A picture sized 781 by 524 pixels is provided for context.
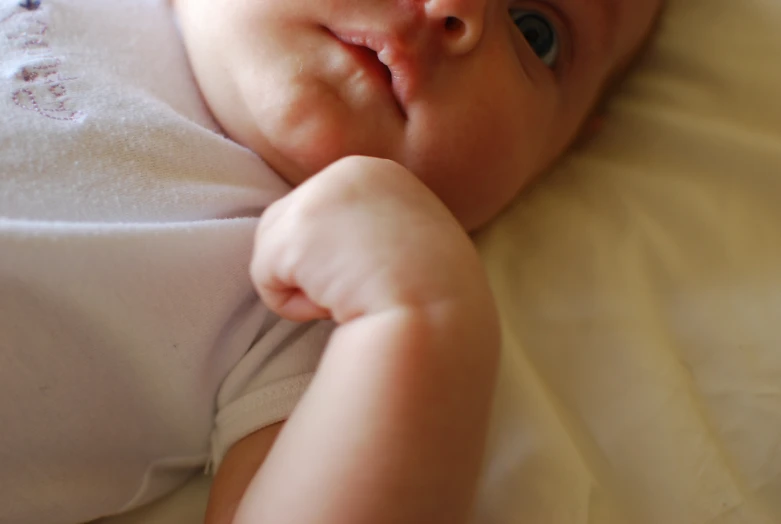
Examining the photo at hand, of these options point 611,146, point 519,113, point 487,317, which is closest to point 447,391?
point 487,317

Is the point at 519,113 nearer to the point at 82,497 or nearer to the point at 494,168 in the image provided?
the point at 494,168

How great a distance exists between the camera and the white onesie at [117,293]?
1.96 ft

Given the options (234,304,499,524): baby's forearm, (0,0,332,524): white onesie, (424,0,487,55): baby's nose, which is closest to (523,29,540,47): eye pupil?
(424,0,487,55): baby's nose

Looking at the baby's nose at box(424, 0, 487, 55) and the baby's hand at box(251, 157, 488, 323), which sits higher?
the baby's nose at box(424, 0, 487, 55)

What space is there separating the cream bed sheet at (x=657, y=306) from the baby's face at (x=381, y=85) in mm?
160

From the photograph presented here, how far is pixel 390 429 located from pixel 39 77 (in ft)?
1.81

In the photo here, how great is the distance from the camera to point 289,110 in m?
0.69

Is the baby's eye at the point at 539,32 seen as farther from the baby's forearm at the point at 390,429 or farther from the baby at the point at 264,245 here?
the baby's forearm at the point at 390,429

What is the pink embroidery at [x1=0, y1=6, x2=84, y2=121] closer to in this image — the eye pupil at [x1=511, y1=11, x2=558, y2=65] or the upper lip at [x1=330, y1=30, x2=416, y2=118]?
the upper lip at [x1=330, y1=30, x2=416, y2=118]

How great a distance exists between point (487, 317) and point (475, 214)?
30 cm

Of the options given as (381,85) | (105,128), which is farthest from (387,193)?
(105,128)

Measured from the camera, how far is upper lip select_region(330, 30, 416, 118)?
Result: 0.67 m

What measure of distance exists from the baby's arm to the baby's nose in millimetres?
203

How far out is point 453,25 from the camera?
70cm
